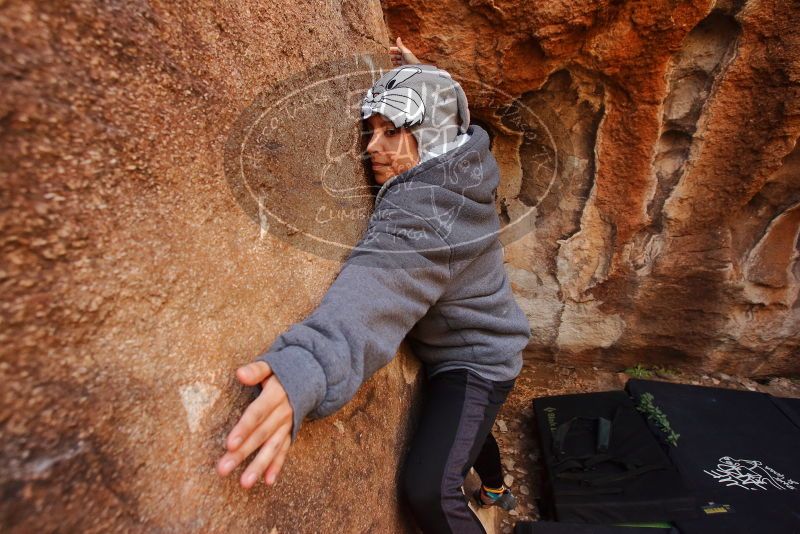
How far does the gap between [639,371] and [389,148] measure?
199cm

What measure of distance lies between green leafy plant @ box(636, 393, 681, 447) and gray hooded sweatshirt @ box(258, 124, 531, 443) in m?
0.96

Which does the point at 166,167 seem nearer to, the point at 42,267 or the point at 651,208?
the point at 42,267

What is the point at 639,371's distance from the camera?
2.21 metres

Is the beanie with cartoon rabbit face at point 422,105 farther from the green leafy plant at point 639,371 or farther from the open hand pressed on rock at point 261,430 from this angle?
the green leafy plant at point 639,371

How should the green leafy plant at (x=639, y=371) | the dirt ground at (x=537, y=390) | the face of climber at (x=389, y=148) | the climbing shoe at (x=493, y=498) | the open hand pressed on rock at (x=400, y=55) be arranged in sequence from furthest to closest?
the green leafy plant at (x=639, y=371)
the dirt ground at (x=537, y=390)
the climbing shoe at (x=493, y=498)
the open hand pressed on rock at (x=400, y=55)
the face of climber at (x=389, y=148)

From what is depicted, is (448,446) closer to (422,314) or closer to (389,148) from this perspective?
(422,314)

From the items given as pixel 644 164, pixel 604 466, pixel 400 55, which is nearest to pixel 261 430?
pixel 400 55

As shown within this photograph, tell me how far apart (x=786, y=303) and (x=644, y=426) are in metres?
0.97

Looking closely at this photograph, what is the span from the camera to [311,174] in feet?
2.84

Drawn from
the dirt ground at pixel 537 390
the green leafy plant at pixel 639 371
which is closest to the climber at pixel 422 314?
the dirt ground at pixel 537 390

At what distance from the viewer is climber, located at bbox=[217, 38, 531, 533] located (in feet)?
1.84

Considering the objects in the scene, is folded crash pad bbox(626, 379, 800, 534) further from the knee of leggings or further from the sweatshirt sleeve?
the sweatshirt sleeve

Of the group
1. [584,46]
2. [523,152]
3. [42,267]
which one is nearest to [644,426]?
[523,152]

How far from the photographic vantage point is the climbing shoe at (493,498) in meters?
1.50
